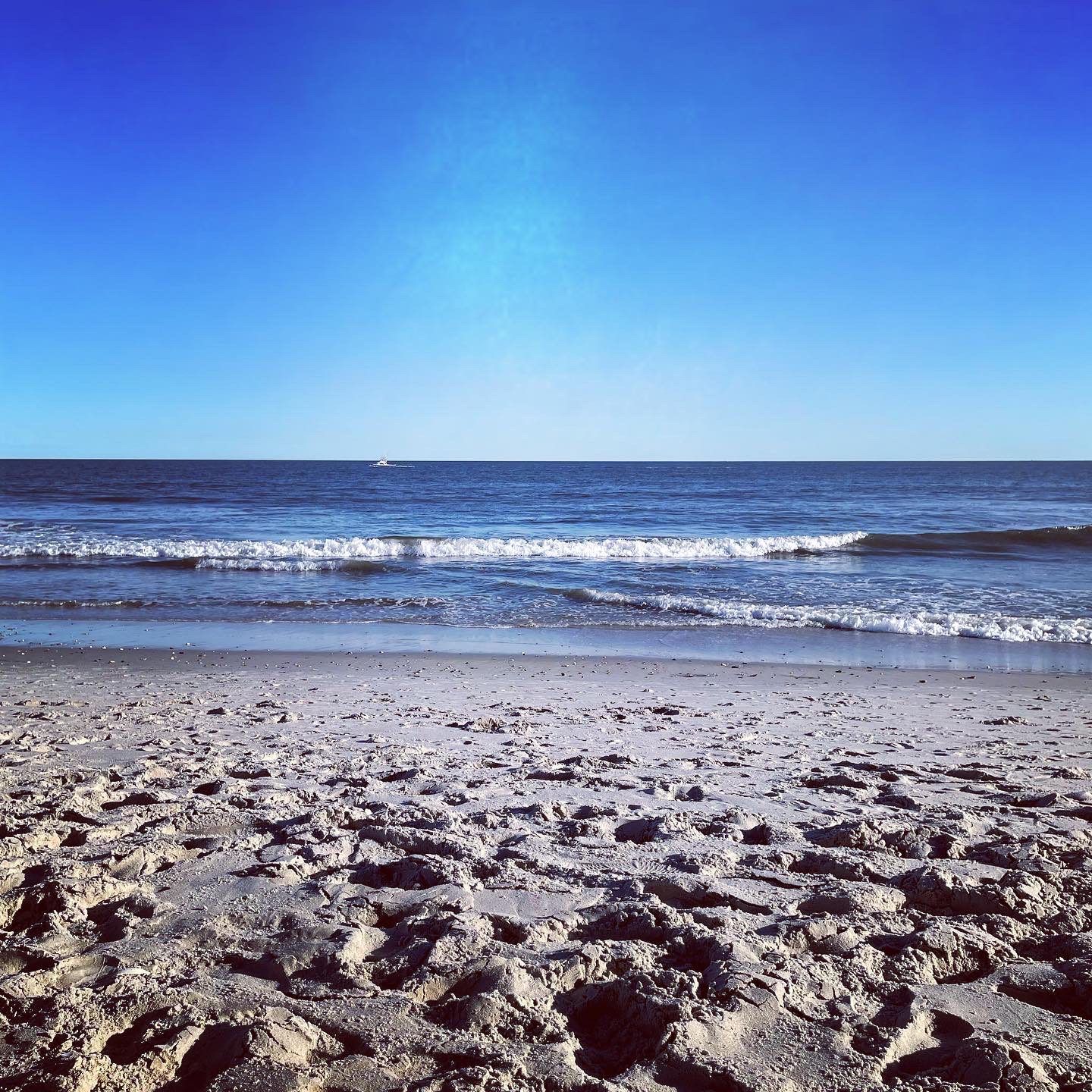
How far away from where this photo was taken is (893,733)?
6059 millimetres

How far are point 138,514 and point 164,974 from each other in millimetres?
33358

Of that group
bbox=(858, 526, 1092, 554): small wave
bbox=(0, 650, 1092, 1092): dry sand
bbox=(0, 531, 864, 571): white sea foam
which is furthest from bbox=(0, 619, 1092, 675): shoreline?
bbox=(858, 526, 1092, 554): small wave

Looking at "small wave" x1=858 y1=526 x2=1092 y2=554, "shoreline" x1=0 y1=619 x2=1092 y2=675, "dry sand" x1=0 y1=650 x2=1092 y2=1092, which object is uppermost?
"dry sand" x1=0 y1=650 x2=1092 y2=1092

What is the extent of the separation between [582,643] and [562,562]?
9.00 meters

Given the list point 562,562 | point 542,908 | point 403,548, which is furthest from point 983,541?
point 542,908

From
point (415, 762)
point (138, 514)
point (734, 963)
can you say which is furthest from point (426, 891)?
point (138, 514)

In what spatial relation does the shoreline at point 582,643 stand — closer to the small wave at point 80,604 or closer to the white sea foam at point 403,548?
the small wave at point 80,604

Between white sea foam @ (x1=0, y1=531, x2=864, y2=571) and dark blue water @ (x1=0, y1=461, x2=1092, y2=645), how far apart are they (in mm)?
99

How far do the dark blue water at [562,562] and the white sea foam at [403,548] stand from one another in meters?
0.10

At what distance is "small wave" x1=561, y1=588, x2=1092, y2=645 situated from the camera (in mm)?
10992

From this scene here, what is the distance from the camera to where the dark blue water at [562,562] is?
41.1 feet

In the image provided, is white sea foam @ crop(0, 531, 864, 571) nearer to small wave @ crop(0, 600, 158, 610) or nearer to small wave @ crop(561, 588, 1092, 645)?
small wave @ crop(0, 600, 158, 610)

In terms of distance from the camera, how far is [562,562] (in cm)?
1942

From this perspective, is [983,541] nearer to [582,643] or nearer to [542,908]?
[582,643]
